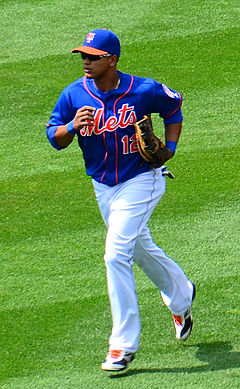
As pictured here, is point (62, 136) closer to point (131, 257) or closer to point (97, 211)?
point (131, 257)

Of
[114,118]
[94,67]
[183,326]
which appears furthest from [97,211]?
[94,67]

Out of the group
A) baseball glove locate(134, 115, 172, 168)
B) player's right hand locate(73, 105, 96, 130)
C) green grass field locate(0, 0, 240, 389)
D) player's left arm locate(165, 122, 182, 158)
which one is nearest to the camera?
player's right hand locate(73, 105, 96, 130)

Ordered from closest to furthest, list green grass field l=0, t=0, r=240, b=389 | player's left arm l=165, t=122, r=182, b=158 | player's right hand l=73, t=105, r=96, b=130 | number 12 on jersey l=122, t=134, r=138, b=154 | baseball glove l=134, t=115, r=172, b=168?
player's right hand l=73, t=105, r=96, b=130 → baseball glove l=134, t=115, r=172, b=168 → number 12 on jersey l=122, t=134, r=138, b=154 → green grass field l=0, t=0, r=240, b=389 → player's left arm l=165, t=122, r=182, b=158

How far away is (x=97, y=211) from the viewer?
6934 mm

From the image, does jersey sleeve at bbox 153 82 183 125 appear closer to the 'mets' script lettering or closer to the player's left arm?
the player's left arm

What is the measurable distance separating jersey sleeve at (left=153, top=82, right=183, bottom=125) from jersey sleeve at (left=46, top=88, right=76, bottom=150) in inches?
20.9

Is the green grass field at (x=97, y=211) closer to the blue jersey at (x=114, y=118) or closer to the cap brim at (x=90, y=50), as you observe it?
the blue jersey at (x=114, y=118)

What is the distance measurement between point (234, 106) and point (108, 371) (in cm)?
382

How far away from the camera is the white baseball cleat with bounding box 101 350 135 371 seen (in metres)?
4.96

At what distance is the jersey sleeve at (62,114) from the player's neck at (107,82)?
0.66 ft

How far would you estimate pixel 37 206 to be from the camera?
23.2ft

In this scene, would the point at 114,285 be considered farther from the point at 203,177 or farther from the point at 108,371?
the point at 203,177

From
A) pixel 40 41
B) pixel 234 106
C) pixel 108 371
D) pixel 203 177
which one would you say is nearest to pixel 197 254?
pixel 203 177

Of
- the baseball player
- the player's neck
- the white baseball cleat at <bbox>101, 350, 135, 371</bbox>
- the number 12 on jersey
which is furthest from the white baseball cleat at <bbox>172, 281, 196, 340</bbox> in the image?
the player's neck
